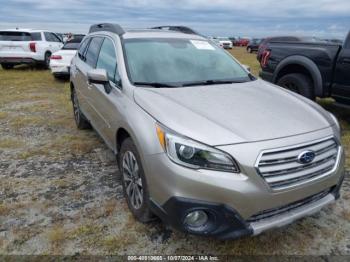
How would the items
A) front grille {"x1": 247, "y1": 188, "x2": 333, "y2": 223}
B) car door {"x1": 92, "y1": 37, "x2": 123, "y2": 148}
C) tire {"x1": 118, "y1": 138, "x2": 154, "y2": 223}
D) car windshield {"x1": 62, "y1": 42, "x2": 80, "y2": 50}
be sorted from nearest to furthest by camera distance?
front grille {"x1": 247, "y1": 188, "x2": 333, "y2": 223} < tire {"x1": 118, "y1": 138, "x2": 154, "y2": 223} < car door {"x1": 92, "y1": 37, "x2": 123, "y2": 148} < car windshield {"x1": 62, "y1": 42, "x2": 80, "y2": 50}

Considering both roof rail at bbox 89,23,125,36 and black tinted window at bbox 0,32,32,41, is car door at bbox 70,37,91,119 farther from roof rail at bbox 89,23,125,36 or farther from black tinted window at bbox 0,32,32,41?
black tinted window at bbox 0,32,32,41

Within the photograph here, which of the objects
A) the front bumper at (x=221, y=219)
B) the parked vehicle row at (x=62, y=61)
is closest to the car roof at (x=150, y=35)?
the front bumper at (x=221, y=219)

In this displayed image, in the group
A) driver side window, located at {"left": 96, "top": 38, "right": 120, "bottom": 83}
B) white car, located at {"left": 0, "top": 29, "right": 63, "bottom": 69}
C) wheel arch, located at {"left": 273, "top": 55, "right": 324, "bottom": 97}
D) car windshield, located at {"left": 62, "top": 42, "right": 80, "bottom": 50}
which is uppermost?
driver side window, located at {"left": 96, "top": 38, "right": 120, "bottom": 83}

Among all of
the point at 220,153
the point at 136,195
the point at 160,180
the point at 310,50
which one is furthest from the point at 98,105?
the point at 310,50

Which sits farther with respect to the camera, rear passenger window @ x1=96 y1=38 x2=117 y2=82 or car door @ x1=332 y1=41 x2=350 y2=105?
car door @ x1=332 y1=41 x2=350 y2=105

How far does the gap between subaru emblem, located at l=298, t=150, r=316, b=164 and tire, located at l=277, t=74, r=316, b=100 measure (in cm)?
358

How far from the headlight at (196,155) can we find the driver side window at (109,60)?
1267 mm

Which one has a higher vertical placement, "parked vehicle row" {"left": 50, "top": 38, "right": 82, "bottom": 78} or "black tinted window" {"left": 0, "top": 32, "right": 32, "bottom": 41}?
"black tinted window" {"left": 0, "top": 32, "right": 32, "bottom": 41}

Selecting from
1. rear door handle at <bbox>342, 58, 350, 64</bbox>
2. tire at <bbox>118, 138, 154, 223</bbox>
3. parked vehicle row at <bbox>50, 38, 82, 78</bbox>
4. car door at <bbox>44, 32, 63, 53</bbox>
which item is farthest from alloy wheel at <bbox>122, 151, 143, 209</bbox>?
car door at <bbox>44, 32, 63, 53</bbox>

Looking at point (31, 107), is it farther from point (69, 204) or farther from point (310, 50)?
point (310, 50)

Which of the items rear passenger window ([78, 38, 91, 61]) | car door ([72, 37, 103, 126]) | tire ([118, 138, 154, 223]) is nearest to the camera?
tire ([118, 138, 154, 223])

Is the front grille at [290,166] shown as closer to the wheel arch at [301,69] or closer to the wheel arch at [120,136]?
the wheel arch at [120,136]

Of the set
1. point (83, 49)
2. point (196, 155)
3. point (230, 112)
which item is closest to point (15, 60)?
point (83, 49)

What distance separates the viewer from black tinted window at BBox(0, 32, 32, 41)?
12.9m
